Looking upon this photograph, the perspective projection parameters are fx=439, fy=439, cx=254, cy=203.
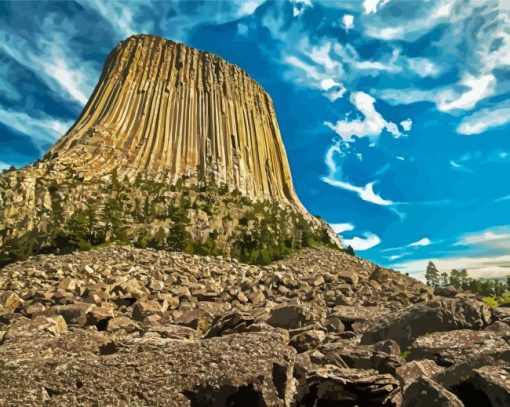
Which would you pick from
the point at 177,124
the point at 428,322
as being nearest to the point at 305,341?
the point at 428,322

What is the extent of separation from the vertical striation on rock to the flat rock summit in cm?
21

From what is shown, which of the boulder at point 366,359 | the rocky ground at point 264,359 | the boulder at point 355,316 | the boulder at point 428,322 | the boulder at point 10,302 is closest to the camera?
the rocky ground at point 264,359

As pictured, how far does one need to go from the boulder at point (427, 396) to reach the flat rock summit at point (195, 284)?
2 centimetres

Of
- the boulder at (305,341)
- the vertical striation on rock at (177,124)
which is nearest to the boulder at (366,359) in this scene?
the boulder at (305,341)

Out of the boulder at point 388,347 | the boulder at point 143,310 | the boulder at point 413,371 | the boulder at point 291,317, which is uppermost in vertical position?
the boulder at point 143,310

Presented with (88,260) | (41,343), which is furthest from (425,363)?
(88,260)

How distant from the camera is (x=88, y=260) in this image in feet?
71.5

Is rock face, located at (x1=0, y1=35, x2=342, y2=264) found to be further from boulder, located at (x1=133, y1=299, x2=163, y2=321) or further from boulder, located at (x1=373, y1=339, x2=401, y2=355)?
boulder, located at (x1=373, y1=339, x2=401, y2=355)

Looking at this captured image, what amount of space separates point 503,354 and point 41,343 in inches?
225

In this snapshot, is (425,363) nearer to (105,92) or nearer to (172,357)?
(172,357)

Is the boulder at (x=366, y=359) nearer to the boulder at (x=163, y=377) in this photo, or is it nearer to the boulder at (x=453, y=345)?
the boulder at (x=453, y=345)

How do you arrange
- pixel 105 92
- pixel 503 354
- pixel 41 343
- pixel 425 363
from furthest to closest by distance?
pixel 105 92, pixel 41 343, pixel 425 363, pixel 503 354

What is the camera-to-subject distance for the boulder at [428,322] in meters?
7.17

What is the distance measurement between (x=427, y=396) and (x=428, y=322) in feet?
11.4
